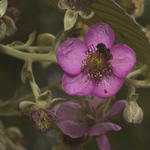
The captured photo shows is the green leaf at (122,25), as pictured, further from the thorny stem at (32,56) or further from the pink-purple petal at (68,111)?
the pink-purple petal at (68,111)

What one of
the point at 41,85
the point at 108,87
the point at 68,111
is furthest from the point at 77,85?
the point at 41,85

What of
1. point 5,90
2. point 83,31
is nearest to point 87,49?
point 83,31

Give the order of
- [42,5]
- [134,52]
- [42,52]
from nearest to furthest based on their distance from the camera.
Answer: [134,52] → [42,52] → [42,5]


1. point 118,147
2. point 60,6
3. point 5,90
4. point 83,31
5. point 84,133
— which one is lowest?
point 118,147

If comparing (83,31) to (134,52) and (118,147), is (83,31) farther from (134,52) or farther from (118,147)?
(118,147)

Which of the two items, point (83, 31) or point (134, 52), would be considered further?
point (83, 31)

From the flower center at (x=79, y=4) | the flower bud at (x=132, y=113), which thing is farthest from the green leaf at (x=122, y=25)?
the flower bud at (x=132, y=113)

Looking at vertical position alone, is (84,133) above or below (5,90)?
above
